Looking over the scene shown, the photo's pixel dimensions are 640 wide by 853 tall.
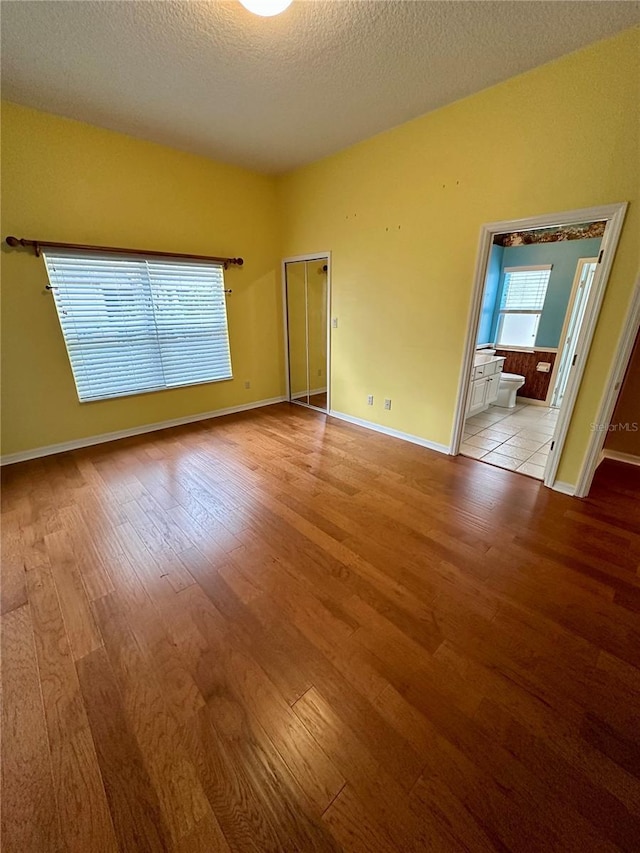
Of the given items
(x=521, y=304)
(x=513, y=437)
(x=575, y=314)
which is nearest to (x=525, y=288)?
(x=521, y=304)

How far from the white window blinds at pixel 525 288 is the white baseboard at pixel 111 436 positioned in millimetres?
4236

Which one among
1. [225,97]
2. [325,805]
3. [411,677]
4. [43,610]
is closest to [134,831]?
[325,805]

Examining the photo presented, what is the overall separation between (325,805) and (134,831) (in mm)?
556

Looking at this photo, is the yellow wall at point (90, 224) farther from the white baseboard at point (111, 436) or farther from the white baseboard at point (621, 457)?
the white baseboard at point (621, 457)

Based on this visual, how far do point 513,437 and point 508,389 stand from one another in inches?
55.1

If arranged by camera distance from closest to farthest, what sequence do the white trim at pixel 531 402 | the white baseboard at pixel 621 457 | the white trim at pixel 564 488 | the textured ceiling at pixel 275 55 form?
the textured ceiling at pixel 275 55 < the white trim at pixel 564 488 < the white baseboard at pixel 621 457 < the white trim at pixel 531 402

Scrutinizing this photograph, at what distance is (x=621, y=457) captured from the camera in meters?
3.18

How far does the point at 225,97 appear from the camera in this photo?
2531mm

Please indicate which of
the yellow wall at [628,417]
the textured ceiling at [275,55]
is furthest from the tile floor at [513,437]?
the textured ceiling at [275,55]

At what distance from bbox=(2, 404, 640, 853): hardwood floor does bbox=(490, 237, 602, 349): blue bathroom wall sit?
324 cm

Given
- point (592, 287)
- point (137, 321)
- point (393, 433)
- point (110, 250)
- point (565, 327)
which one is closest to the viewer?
point (592, 287)

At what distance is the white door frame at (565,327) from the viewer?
4.45m

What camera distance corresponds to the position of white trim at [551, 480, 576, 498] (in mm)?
2600

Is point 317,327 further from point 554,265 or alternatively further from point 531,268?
point 554,265
